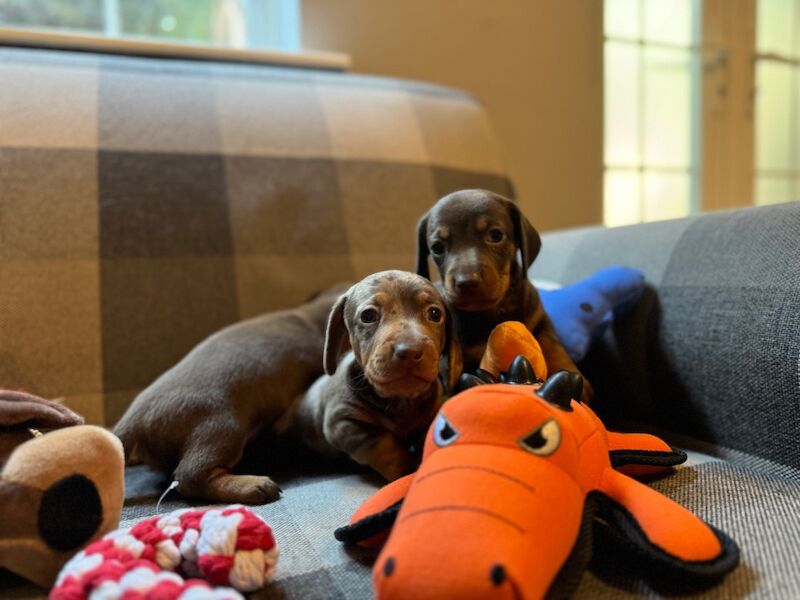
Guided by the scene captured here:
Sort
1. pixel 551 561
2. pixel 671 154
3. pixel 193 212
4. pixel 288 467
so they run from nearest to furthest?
pixel 551 561
pixel 288 467
pixel 193 212
pixel 671 154

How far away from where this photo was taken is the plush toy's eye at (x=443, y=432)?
2.27 ft

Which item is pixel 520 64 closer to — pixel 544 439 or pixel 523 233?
pixel 523 233

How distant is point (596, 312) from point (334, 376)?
1.70ft

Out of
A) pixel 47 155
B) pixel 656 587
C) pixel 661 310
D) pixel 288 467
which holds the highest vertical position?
pixel 47 155

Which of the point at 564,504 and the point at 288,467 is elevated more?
the point at 564,504

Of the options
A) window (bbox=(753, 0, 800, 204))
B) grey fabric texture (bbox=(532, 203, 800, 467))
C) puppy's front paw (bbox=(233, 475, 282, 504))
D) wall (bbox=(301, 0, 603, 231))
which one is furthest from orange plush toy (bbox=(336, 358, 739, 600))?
window (bbox=(753, 0, 800, 204))

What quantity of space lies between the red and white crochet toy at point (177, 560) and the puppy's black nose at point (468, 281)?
0.49m

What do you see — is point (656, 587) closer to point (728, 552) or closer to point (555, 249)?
point (728, 552)

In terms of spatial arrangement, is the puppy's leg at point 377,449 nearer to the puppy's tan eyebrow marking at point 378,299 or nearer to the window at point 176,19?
the puppy's tan eyebrow marking at point 378,299

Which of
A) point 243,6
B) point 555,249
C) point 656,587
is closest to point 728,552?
point 656,587

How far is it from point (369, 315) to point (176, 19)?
1.83 m

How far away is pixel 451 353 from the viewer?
106 centimetres

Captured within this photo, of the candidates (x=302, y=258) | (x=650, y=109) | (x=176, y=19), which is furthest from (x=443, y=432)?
(x=650, y=109)

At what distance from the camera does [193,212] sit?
152 centimetres
